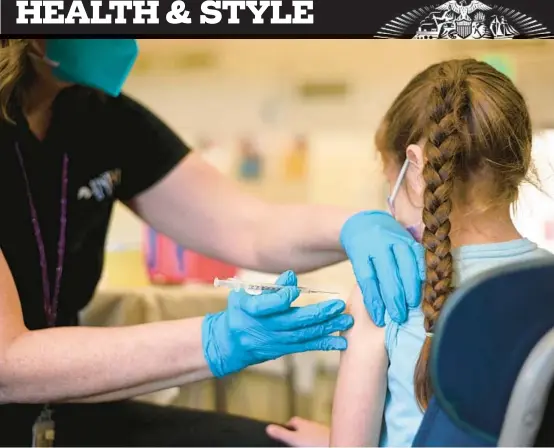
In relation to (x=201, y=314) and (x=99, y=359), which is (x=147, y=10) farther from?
(x=201, y=314)

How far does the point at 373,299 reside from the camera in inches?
44.7

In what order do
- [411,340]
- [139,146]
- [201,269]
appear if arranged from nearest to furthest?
[411,340] → [139,146] → [201,269]

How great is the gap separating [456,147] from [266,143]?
40.1 inches

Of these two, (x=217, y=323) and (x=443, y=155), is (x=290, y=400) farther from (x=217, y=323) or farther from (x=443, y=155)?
(x=443, y=155)

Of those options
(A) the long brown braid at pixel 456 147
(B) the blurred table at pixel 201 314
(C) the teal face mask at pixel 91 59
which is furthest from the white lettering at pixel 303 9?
(B) the blurred table at pixel 201 314

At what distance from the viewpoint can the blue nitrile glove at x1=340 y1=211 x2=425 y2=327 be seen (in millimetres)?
1114

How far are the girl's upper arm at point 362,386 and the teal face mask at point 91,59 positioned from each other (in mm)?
655

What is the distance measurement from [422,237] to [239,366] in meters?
0.35

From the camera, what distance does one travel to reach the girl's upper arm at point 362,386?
1135mm

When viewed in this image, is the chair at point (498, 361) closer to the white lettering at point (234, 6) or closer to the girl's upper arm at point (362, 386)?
the girl's upper arm at point (362, 386)

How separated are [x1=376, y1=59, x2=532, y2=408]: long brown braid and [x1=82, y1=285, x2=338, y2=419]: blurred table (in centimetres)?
83

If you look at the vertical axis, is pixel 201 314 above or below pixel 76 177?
below

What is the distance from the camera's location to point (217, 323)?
1.16 metres

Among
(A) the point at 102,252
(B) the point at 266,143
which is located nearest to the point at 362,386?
(A) the point at 102,252
